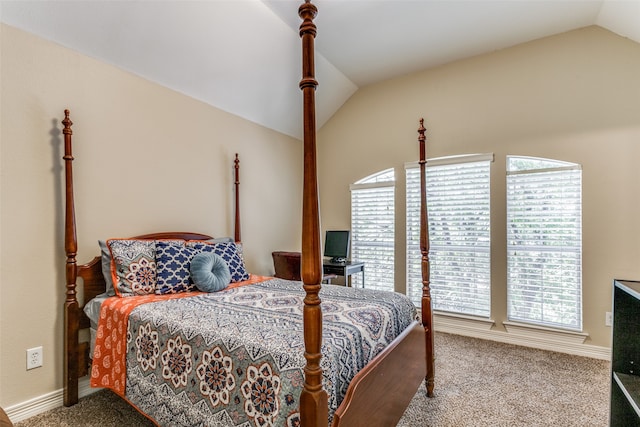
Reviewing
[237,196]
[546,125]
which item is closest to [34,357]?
[237,196]

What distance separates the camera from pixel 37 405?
206 cm

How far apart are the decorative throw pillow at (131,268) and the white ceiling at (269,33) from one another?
56.4 inches

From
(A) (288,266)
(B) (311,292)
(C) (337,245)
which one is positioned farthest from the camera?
(C) (337,245)

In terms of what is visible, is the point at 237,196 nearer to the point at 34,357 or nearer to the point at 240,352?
the point at 34,357

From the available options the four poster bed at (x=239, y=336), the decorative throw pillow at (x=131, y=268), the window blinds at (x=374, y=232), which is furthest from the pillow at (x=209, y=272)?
the window blinds at (x=374, y=232)

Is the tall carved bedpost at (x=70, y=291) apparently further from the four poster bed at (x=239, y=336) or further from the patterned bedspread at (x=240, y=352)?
the patterned bedspread at (x=240, y=352)

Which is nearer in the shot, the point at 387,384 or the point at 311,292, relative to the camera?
the point at 311,292

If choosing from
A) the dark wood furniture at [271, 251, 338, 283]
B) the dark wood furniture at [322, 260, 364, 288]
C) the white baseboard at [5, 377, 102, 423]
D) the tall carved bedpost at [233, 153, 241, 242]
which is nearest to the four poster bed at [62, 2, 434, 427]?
the white baseboard at [5, 377, 102, 423]

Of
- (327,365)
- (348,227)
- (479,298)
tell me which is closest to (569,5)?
(479,298)

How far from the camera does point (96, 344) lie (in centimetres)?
202

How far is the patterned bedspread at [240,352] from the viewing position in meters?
1.24

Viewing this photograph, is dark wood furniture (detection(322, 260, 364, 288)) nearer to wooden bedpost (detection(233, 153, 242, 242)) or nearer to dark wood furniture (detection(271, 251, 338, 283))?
dark wood furniture (detection(271, 251, 338, 283))

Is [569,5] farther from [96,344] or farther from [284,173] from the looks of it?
[96,344]

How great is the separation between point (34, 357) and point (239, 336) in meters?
1.65
